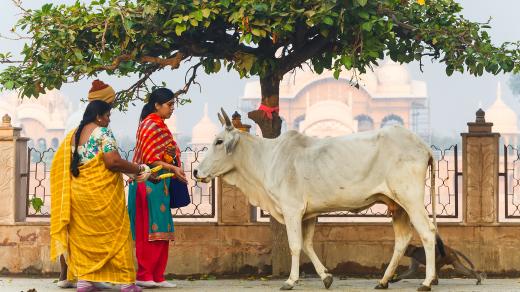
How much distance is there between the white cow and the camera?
8.12m

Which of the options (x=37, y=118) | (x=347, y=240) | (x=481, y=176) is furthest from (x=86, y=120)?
(x=37, y=118)

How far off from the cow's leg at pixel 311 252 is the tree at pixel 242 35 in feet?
4.01

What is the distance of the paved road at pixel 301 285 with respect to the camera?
8422 mm

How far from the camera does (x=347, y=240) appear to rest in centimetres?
1018

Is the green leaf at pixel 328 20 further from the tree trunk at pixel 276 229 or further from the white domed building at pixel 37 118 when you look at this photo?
the white domed building at pixel 37 118

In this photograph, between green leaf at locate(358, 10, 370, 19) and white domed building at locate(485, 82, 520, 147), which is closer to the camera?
green leaf at locate(358, 10, 370, 19)

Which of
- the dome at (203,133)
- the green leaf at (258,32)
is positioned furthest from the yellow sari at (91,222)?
the dome at (203,133)

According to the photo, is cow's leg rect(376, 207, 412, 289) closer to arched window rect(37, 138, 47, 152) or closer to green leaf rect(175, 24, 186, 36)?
green leaf rect(175, 24, 186, 36)

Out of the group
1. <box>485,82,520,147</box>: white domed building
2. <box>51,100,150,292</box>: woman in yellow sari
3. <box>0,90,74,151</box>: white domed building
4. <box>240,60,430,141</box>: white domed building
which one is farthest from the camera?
<box>0,90,74,151</box>: white domed building

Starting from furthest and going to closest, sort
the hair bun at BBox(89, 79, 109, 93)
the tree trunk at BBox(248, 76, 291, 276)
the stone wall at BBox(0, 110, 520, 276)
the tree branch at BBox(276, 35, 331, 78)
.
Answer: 1. the stone wall at BBox(0, 110, 520, 276)
2. the tree trunk at BBox(248, 76, 291, 276)
3. the tree branch at BBox(276, 35, 331, 78)
4. the hair bun at BBox(89, 79, 109, 93)

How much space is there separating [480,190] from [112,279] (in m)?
4.00

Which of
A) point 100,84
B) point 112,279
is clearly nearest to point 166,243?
point 112,279

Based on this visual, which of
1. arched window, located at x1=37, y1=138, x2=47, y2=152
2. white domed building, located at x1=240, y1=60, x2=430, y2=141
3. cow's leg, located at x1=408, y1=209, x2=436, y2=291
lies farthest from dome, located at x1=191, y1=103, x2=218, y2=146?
cow's leg, located at x1=408, y1=209, x2=436, y2=291

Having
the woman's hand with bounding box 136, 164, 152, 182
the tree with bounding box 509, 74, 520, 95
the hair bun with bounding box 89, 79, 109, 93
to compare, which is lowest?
the woman's hand with bounding box 136, 164, 152, 182
